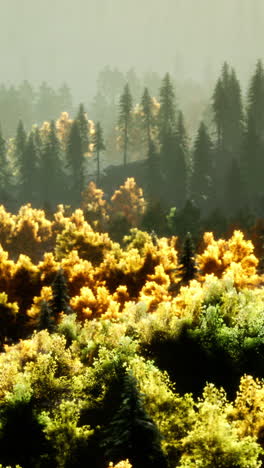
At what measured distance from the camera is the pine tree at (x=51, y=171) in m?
77.7

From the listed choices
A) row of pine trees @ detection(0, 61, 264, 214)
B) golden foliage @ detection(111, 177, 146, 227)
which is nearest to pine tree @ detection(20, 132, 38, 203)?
row of pine trees @ detection(0, 61, 264, 214)

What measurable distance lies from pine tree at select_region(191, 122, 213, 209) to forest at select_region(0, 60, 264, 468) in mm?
262

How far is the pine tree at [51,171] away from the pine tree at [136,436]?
6559cm

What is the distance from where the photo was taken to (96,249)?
48188 millimetres

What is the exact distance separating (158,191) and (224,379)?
57287 mm

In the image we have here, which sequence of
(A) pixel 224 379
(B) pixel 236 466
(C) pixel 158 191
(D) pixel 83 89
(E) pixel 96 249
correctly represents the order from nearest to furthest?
1. (B) pixel 236 466
2. (A) pixel 224 379
3. (E) pixel 96 249
4. (C) pixel 158 191
5. (D) pixel 83 89

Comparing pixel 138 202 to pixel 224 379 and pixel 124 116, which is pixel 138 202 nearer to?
pixel 124 116

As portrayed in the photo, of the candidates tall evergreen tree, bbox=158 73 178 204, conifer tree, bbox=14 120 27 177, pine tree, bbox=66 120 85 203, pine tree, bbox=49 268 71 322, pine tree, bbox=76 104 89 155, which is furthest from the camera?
pine tree, bbox=76 104 89 155

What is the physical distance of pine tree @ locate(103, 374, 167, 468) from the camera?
14.0m

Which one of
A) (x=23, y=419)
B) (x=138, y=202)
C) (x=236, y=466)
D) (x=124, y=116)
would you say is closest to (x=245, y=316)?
(x=236, y=466)

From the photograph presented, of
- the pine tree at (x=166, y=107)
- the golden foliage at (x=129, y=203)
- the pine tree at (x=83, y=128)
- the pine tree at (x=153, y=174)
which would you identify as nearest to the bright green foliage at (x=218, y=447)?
the golden foliage at (x=129, y=203)

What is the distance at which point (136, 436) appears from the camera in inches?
552

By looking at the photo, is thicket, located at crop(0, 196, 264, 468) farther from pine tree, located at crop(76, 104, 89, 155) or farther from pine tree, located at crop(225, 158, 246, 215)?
pine tree, located at crop(76, 104, 89, 155)

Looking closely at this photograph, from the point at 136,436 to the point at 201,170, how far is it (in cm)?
6278
